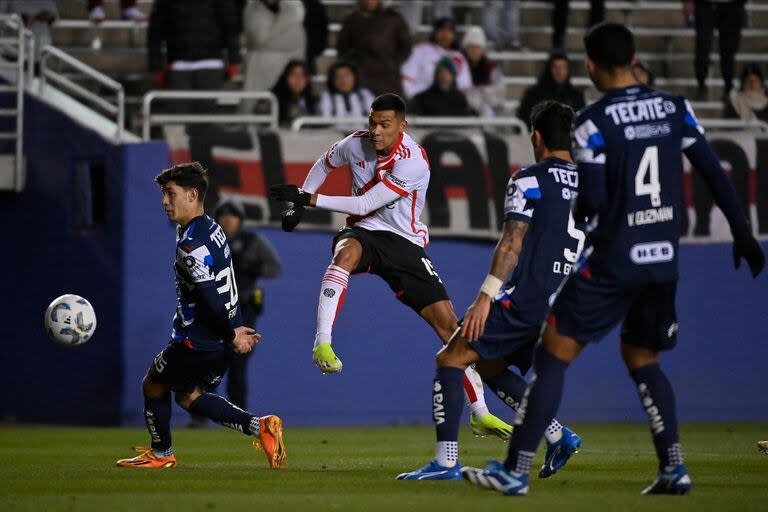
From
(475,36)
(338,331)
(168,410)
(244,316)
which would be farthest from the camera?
(475,36)

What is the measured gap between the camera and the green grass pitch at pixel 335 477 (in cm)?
710

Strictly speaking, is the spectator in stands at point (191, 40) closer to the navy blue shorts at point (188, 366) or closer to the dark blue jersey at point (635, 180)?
the navy blue shorts at point (188, 366)

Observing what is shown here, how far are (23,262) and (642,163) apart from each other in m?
11.1

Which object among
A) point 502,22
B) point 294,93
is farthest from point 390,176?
point 502,22

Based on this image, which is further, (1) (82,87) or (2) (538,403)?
(1) (82,87)

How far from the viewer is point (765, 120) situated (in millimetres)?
19453

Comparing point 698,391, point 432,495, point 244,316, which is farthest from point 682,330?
point 432,495

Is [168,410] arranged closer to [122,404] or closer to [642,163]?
[642,163]

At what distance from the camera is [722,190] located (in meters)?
7.22

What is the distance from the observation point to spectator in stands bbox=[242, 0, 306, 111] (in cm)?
1778

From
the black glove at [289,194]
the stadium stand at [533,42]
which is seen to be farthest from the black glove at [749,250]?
the stadium stand at [533,42]

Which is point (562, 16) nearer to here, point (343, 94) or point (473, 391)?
point (343, 94)

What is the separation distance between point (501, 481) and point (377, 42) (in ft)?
35.8

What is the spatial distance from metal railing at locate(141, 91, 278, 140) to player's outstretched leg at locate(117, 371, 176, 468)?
22.9 feet
